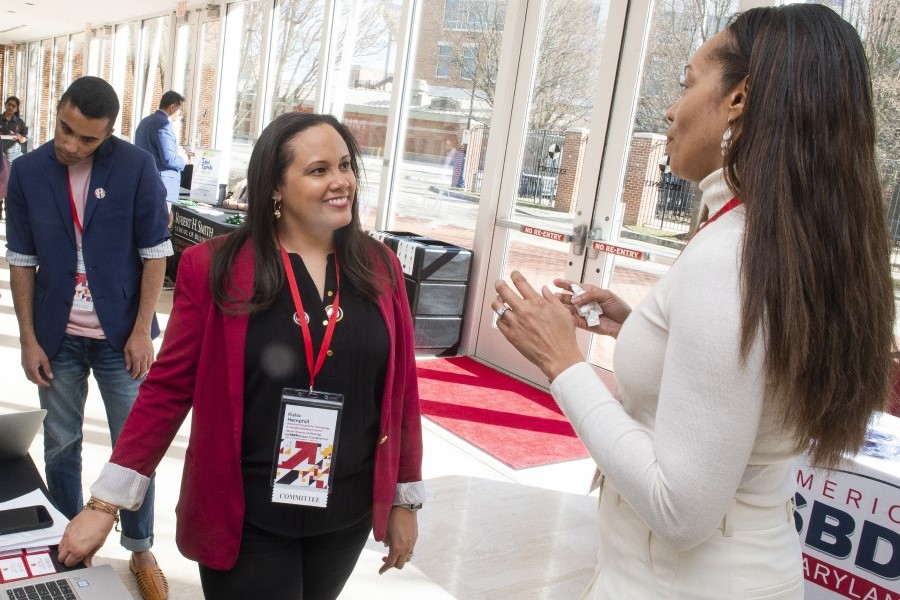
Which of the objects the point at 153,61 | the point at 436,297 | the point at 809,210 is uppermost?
Answer: the point at 153,61

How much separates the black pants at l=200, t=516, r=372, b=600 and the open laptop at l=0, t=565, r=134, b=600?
0.30 meters

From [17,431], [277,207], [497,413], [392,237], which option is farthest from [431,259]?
[17,431]

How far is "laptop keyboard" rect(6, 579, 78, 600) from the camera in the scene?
1.17 meters

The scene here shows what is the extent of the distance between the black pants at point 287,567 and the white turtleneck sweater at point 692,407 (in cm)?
78

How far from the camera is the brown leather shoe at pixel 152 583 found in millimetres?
2514

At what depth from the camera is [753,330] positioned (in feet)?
2.84

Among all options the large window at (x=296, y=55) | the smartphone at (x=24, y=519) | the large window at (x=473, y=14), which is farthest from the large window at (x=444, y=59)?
the smartphone at (x=24, y=519)

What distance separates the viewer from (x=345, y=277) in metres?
1.66

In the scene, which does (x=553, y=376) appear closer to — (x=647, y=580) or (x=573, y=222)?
(x=647, y=580)

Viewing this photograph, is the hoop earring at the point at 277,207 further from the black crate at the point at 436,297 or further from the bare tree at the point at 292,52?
the bare tree at the point at 292,52

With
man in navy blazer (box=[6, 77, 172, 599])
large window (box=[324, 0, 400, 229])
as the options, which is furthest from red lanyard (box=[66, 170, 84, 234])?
large window (box=[324, 0, 400, 229])

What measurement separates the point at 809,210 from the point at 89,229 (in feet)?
6.93

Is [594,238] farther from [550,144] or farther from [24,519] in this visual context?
[24,519]

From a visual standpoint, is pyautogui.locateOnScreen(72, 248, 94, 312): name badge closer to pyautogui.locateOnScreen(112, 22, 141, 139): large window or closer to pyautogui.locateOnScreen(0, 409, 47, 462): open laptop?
pyautogui.locateOnScreen(0, 409, 47, 462): open laptop
